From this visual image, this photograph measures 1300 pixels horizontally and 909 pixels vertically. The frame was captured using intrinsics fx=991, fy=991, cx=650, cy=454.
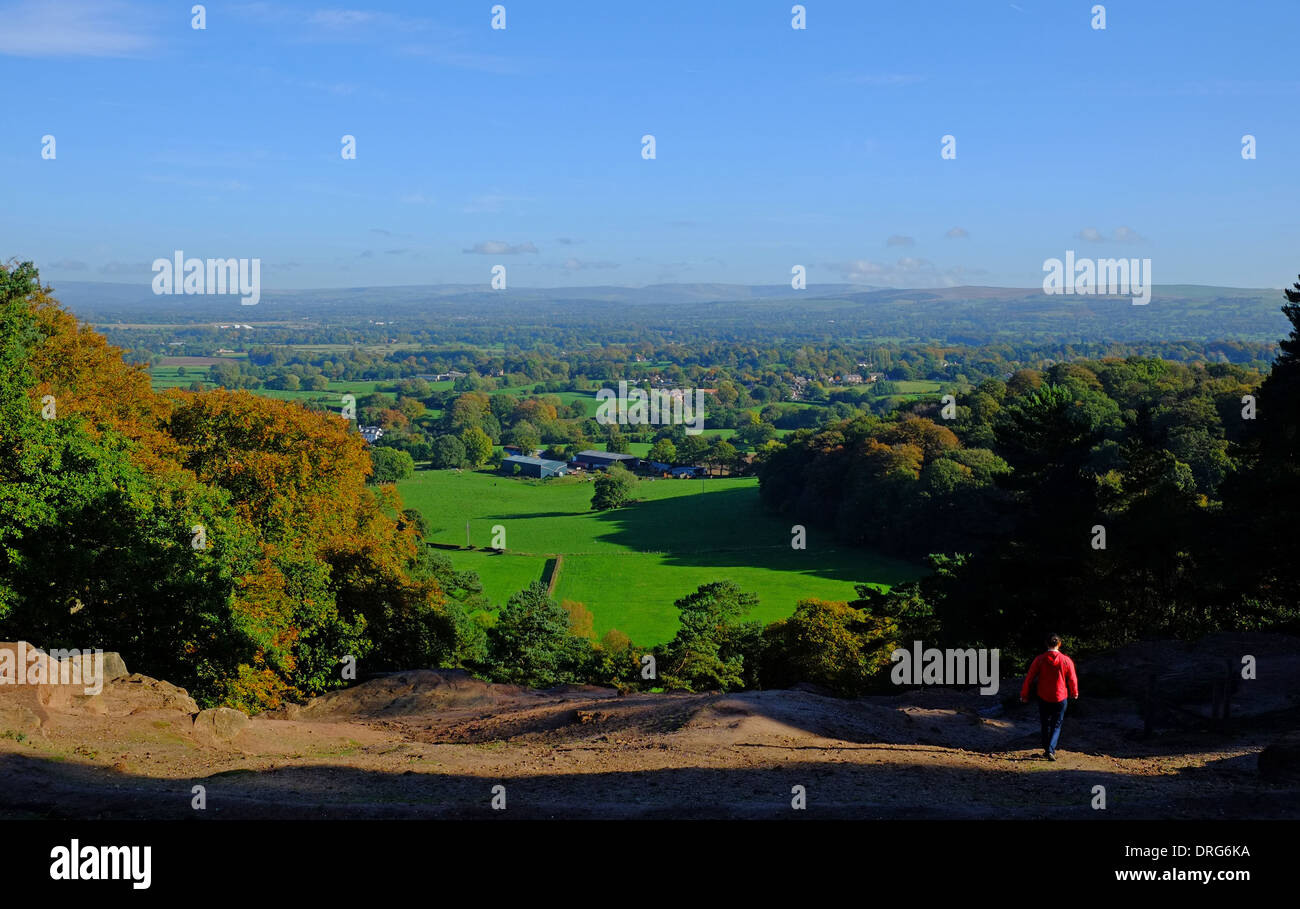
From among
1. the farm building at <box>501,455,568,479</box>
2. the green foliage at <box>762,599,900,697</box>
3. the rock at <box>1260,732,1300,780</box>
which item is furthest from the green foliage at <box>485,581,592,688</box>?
the farm building at <box>501,455,568,479</box>

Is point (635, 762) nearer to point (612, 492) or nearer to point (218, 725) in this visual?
point (218, 725)

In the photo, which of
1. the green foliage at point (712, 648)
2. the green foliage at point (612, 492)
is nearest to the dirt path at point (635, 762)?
the green foliage at point (712, 648)

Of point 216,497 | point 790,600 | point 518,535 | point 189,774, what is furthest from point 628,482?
point 189,774

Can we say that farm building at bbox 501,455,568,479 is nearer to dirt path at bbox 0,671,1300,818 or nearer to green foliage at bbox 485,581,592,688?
green foliage at bbox 485,581,592,688

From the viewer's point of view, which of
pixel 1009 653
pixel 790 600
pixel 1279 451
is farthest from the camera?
pixel 790 600
